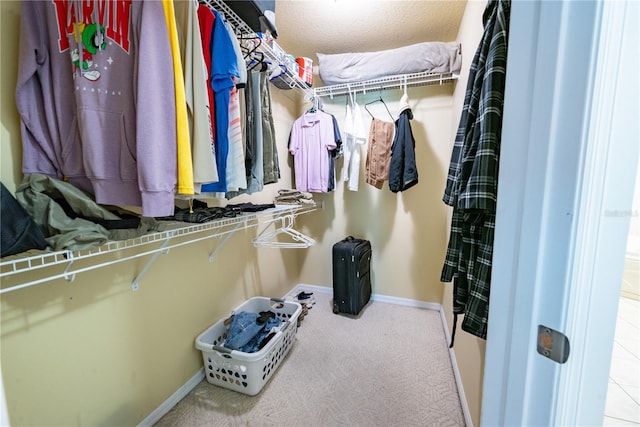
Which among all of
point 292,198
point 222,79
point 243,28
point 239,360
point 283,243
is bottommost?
point 239,360

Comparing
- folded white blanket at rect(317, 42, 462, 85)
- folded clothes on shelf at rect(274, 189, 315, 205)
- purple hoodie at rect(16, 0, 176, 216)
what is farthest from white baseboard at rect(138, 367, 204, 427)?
folded white blanket at rect(317, 42, 462, 85)

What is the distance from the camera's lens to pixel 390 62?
2.01m

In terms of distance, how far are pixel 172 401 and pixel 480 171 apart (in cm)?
180

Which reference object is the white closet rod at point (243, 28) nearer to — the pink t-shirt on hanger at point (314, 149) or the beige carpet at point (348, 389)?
the pink t-shirt on hanger at point (314, 149)

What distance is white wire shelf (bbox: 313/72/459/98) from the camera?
198 centimetres

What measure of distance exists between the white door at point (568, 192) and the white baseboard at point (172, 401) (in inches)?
60.7

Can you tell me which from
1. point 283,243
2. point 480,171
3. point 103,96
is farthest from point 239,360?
point 480,171

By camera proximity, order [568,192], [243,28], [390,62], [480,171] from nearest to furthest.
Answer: [568,192] → [480,171] → [243,28] → [390,62]

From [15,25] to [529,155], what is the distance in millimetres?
1497

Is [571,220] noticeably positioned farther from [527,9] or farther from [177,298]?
[177,298]

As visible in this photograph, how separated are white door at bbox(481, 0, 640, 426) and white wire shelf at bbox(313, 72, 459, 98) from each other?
1.75 m

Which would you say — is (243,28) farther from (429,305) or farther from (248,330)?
(429,305)

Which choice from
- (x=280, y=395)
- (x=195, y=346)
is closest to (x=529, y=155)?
(x=280, y=395)

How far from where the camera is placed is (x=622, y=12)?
1.11 ft
